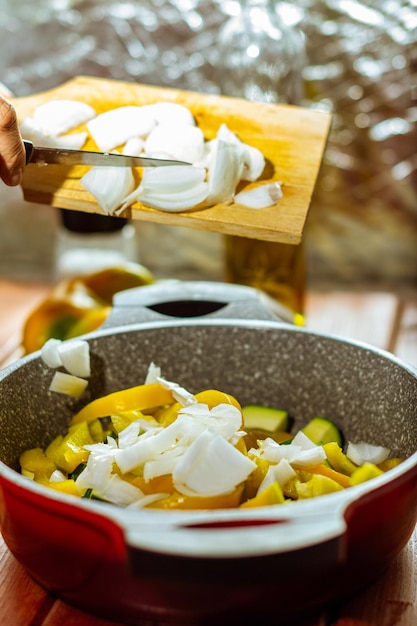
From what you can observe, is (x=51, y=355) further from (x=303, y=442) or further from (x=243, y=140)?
(x=243, y=140)

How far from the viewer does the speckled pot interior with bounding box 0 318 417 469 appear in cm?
83

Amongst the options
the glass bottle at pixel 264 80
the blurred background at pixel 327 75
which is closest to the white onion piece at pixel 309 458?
the glass bottle at pixel 264 80

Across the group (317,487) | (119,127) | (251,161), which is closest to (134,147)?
(119,127)

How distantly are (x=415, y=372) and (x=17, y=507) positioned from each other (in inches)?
15.5

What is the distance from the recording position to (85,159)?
2.89 feet

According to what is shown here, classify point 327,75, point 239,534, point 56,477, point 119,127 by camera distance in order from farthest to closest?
point 327,75, point 119,127, point 56,477, point 239,534

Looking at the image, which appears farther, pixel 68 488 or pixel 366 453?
pixel 366 453

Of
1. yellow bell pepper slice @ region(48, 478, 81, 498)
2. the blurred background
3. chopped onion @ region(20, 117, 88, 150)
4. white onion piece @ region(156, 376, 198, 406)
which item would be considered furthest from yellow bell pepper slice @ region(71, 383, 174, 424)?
the blurred background

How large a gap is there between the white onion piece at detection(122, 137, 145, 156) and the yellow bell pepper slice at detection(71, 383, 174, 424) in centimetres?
29

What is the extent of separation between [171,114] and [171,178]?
0.12m

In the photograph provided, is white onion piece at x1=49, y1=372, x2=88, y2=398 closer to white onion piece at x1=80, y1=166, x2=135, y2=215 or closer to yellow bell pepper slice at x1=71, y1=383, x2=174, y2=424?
yellow bell pepper slice at x1=71, y1=383, x2=174, y2=424

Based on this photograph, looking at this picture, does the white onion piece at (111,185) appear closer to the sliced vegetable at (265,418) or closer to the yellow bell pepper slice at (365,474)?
the sliced vegetable at (265,418)

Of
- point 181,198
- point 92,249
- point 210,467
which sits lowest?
point 92,249

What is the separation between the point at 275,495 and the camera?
0.63m
